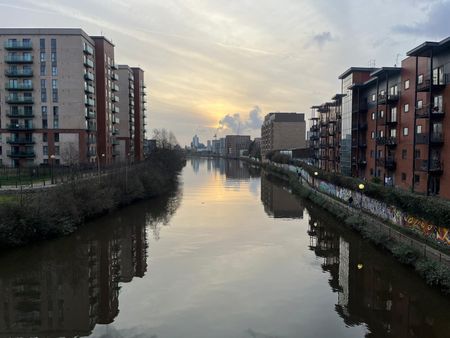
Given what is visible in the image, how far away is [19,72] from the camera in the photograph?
2008 inches

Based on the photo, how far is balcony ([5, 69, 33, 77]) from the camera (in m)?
50.8

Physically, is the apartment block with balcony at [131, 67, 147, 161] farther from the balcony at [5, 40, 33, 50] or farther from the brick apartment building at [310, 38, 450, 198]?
the brick apartment building at [310, 38, 450, 198]

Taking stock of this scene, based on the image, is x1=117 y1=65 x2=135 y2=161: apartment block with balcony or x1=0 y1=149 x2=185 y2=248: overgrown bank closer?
x1=0 y1=149 x2=185 y2=248: overgrown bank

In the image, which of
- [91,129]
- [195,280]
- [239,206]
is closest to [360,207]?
[239,206]

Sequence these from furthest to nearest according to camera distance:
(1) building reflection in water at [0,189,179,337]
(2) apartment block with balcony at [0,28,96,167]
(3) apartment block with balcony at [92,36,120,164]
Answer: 1. (3) apartment block with balcony at [92,36,120,164]
2. (2) apartment block with balcony at [0,28,96,167]
3. (1) building reflection in water at [0,189,179,337]

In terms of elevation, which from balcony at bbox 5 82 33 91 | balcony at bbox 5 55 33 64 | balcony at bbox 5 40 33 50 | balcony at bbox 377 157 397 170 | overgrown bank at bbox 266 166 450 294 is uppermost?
balcony at bbox 5 40 33 50

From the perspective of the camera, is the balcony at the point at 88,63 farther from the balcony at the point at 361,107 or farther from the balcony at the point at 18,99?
the balcony at the point at 361,107

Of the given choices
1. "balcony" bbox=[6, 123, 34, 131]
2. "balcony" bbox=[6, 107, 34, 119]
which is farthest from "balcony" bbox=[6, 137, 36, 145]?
"balcony" bbox=[6, 107, 34, 119]

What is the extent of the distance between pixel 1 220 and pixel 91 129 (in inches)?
1403

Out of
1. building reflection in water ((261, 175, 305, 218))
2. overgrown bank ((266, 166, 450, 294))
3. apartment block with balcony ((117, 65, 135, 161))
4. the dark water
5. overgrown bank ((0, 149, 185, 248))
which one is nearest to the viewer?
the dark water

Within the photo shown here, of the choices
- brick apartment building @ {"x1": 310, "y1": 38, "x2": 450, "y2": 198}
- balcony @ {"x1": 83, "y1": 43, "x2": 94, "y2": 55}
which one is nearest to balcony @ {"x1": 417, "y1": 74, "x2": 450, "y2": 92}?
brick apartment building @ {"x1": 310, "y1": 38, "x2": 450, "y2": 198}

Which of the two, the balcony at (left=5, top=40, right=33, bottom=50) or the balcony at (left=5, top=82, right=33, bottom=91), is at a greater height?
the balcony at (left=5, top=40, right=33, bottom=50)

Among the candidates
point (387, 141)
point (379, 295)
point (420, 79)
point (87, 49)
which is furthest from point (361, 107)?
point (87, 49)

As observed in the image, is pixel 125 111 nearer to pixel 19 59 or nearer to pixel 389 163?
pixel 19 59
